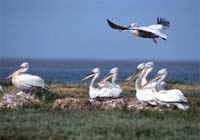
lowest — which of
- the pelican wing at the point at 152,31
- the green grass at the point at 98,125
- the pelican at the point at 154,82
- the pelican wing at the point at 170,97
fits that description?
the green grass at the point at 98,125

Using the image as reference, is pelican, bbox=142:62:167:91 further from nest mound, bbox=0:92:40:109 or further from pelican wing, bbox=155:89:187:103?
nest mound, bbox=0:92:40:109

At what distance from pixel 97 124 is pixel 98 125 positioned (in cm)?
10

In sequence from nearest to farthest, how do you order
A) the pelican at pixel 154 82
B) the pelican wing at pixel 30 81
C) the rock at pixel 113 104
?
the rock at pixel 113 104 → the pelican at pixel 154 82 → the pelican wing at pixel 30 81

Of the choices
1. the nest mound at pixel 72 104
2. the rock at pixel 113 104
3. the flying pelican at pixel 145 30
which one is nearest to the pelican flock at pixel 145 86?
the flying pelican at pixel 145 30

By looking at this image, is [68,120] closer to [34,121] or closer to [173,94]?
[34,121]

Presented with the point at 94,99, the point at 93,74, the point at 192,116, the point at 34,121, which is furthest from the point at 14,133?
the point at 93,74

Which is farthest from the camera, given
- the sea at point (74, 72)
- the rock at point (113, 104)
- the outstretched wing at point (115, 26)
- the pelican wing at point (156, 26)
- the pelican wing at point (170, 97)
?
the sea at point (74, 72)

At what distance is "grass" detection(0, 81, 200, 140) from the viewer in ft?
29.9

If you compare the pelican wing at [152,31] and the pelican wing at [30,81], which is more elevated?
the pelican wing at [152,31]

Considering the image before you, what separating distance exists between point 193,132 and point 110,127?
1.29 metres

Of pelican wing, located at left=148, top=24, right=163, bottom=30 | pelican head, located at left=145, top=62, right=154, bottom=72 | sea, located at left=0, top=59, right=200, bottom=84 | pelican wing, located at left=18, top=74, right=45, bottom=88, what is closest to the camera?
pelican wing, located at left=148, top=24, right=163, bottom=30

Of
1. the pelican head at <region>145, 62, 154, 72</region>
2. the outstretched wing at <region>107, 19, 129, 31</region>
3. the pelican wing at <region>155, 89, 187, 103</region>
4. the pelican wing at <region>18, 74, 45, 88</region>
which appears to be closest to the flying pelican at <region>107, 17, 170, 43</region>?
the outstretched wing at <region>107, 19, 129, 31</region>

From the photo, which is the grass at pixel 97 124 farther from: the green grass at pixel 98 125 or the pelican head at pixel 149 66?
the pelican head at pixel 149 66

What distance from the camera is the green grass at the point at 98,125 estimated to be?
912 cm
